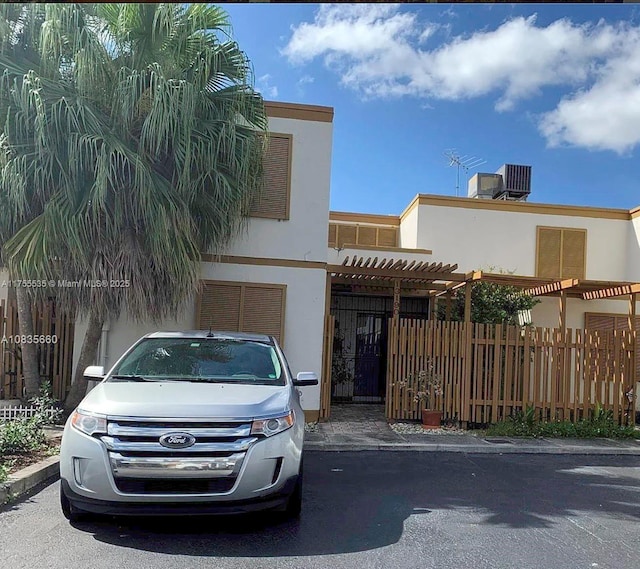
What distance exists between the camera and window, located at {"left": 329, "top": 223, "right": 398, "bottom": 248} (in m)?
14.1

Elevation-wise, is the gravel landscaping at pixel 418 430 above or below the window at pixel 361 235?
below

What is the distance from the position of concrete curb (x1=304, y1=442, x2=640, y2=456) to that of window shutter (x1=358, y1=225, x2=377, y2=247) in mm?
7320

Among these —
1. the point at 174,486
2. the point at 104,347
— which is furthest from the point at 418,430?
the point at 174,486

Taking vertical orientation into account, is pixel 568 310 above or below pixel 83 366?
above

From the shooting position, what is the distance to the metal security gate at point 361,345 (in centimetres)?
1249

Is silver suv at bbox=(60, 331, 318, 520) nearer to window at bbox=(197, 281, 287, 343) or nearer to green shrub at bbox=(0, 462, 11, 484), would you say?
green shrub at bbox=(0, 462, 11, 484)

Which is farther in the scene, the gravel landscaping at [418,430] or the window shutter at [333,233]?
the window shutter at [333,233]

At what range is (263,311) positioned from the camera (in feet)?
30.2

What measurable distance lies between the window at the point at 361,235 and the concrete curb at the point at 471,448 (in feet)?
21.6

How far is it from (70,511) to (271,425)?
173 cm

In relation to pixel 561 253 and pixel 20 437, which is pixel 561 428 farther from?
pixel 20 437

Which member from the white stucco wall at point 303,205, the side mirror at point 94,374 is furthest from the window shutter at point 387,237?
the side mirror at point 94,374

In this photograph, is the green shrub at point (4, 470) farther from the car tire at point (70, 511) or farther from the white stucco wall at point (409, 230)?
the white stucco wall at point (409, 230)

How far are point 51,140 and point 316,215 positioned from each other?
4.25 m
